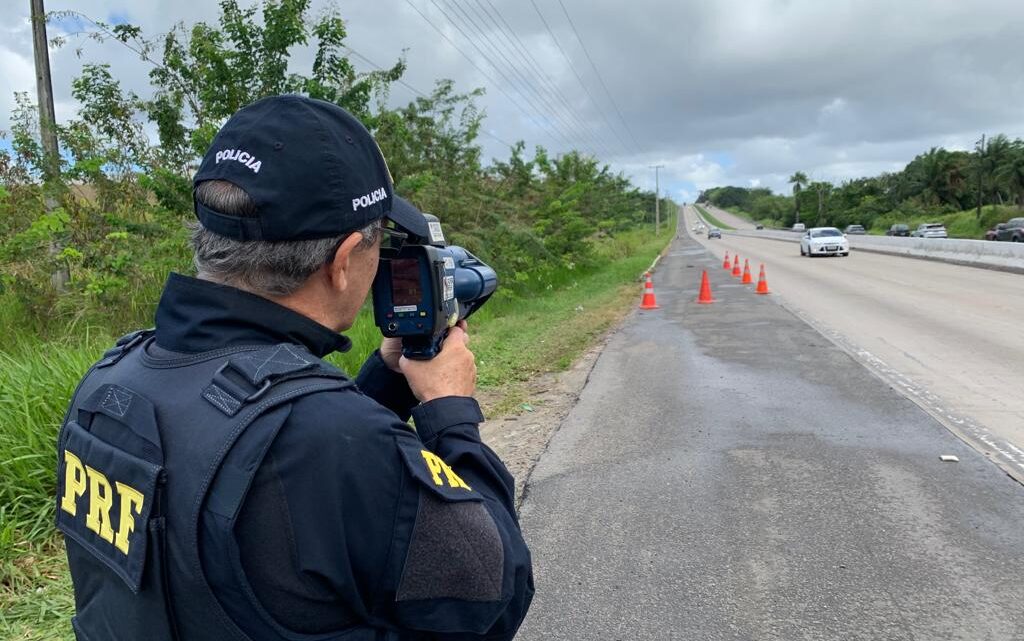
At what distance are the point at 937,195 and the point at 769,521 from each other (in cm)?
8715

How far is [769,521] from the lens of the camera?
3.71 metres

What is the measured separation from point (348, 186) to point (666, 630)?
7.66 ft

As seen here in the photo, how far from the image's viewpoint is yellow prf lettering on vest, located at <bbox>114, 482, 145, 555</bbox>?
1.02 meters

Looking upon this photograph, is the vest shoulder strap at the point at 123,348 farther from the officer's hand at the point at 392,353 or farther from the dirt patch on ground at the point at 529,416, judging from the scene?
the dirt patch on ground at the point at 529,416

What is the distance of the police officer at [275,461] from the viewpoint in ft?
3.20

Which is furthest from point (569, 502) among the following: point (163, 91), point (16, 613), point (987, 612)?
point (163, 91)

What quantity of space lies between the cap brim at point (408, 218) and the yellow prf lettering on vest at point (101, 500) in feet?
2.09

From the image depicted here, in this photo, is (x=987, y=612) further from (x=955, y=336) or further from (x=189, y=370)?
(x=955, y=336)

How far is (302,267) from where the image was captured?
45.7 inches

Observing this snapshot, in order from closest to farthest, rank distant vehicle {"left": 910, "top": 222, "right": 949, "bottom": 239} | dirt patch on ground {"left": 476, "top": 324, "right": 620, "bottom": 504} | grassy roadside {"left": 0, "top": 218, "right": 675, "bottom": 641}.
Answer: grassy roadside {"left": 0, "top": 218, "right": 675, "bottom": 641} < dirt patch on ground {"left": 476, "top": 324, "right": 620, "bottom": 504} < distant vehicle {"left": 910, "top": 222, "right": 949, "bottom": 239}

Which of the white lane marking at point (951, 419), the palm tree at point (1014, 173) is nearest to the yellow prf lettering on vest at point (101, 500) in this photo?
the white lane marking at point (951, 419)

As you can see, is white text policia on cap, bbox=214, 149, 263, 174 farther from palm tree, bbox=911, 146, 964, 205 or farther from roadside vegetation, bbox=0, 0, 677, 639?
palm tree, bbox=911, 146, 964, 205

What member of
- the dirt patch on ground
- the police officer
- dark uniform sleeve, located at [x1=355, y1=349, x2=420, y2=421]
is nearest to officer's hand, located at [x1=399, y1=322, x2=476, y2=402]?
the police officer

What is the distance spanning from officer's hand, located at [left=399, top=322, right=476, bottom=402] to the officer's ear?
10.2 inches
